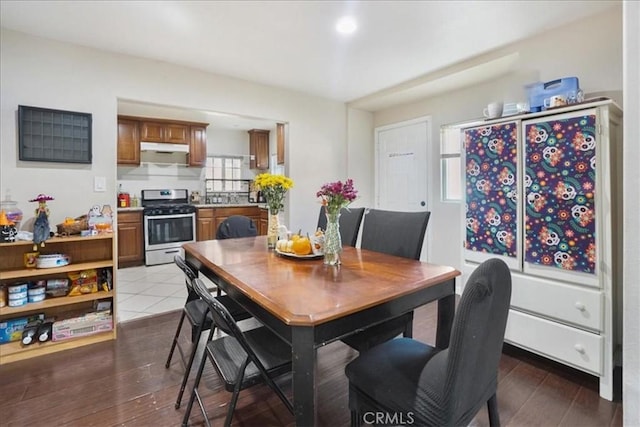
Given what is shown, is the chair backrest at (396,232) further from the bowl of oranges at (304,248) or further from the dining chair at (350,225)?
the bowl of oranges at (304,248)

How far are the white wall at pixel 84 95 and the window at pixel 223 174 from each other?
2949 millimetres

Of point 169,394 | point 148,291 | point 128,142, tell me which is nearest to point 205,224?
point 128,142

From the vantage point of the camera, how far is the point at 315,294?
47.2 inches

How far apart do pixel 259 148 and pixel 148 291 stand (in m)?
3.53

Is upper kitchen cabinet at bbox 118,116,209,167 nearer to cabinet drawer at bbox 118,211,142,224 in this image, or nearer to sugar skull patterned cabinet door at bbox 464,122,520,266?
cabinet drawer at bbox 118,211,142,224

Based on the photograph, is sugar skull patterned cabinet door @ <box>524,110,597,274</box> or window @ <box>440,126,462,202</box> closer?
sugar skull patterned cabinet door @ <box>524,110,597,274</box>

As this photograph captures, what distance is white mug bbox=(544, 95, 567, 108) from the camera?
201 centimetres

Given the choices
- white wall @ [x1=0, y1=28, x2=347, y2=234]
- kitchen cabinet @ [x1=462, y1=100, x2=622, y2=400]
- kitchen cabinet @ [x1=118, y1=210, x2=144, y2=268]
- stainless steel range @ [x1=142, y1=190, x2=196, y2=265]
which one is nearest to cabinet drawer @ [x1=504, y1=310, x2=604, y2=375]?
kitchen cabinet @ [x1=462, y1=100, x2=622, y2=400]

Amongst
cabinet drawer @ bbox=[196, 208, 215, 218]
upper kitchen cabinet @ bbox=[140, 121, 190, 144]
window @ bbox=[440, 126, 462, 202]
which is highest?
upper kitchen cabinet @ bbox=[140, 121, 190, 144]

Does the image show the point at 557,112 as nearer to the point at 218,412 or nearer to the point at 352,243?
the point at 352,243

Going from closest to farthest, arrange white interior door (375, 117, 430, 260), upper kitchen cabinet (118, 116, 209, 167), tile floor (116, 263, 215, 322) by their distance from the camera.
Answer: tile floor (116, 263, 215, 322)
white interior door (375, 117, 430, 260)
upper kitchen cabinet (118, 116, 209, 167)

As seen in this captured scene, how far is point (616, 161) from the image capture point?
6.74 ft

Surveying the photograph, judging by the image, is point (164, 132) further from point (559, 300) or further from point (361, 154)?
point (559, 300)

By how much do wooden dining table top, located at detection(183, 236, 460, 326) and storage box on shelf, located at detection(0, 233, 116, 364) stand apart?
1124mm
